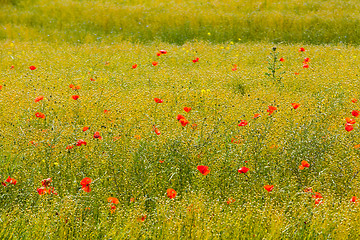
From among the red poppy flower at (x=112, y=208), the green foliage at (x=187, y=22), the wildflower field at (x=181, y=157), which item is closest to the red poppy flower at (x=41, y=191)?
the wildflower field at (x=181, y=157)

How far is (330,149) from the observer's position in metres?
3.61

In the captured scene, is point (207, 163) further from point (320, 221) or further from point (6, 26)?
point (6, 26)

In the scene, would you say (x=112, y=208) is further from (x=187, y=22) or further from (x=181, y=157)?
(x=187, y=22)

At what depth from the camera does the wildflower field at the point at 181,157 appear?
2.60 m

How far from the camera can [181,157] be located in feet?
11.0

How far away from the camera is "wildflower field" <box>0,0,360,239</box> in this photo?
2604 mm

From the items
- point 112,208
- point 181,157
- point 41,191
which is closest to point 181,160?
point 181,157

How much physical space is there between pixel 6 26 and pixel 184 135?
10342 mm

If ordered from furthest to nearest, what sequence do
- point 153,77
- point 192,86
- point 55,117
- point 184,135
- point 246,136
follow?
1. point 153,77
2. point 192,86
3. point 55,117
4. point 246,136
5. point 184,135

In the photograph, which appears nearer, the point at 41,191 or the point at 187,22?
the point at 41,191

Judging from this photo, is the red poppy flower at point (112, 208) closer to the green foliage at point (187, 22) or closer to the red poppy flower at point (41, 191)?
the red poppy flower at point (41, 191)

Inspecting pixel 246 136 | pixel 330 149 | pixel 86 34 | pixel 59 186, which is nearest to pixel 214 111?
pixel 246 136

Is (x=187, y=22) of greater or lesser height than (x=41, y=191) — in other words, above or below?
below

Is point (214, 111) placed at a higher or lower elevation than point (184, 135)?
lower
